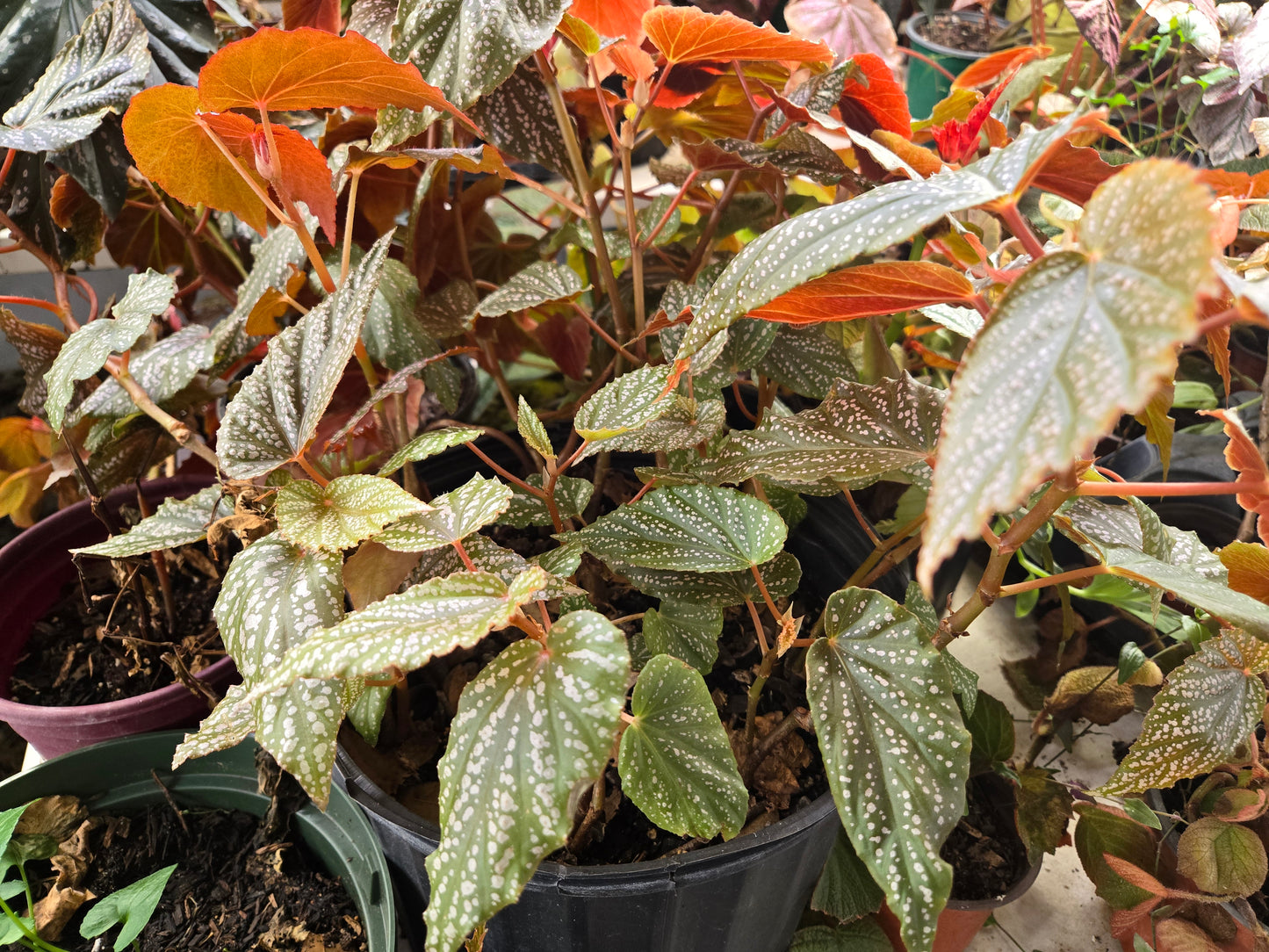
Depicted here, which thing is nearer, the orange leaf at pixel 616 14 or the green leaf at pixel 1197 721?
the green leaf at pixel 1197 721

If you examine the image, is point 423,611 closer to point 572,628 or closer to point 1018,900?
point 572,628

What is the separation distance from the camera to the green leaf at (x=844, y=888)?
79 cm

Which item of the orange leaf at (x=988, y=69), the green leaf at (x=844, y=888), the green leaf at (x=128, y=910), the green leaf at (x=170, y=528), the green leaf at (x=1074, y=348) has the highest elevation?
the green leaf at (x=1074, y=348)

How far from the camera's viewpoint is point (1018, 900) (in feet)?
3.27

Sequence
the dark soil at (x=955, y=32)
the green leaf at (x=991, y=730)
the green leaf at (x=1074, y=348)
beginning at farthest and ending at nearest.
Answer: the dark soil at (x=955, y=32) < the green leaf at (x=991, y=730) < the green leaf at (x=1074, y=348)

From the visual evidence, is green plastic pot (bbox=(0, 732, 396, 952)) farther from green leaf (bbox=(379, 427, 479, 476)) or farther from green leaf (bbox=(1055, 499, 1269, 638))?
green leaf (bbox=(1055, 499, 1269, 638))

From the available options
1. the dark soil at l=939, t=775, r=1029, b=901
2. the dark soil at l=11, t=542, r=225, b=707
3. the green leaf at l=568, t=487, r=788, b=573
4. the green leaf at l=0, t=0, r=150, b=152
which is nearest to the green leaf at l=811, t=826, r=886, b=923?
the dark soil at l=939, t=775, r=1029, b=901

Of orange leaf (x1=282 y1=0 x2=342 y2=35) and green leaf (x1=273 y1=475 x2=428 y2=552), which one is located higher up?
orange leaf (x1=282 y1=0 x2=342 y2=35)

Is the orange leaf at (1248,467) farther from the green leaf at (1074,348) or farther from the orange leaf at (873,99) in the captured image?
the orange leaf at (873,99)

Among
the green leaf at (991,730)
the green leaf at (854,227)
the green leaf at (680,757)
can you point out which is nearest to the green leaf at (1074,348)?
the green leaf at (854,227)

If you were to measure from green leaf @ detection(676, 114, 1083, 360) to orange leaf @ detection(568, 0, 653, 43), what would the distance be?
1.47 ft

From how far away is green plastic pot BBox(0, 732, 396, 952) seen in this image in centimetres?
74

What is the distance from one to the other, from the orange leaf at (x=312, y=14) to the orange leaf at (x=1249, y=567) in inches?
36.4

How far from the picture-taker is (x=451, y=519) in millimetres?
567
